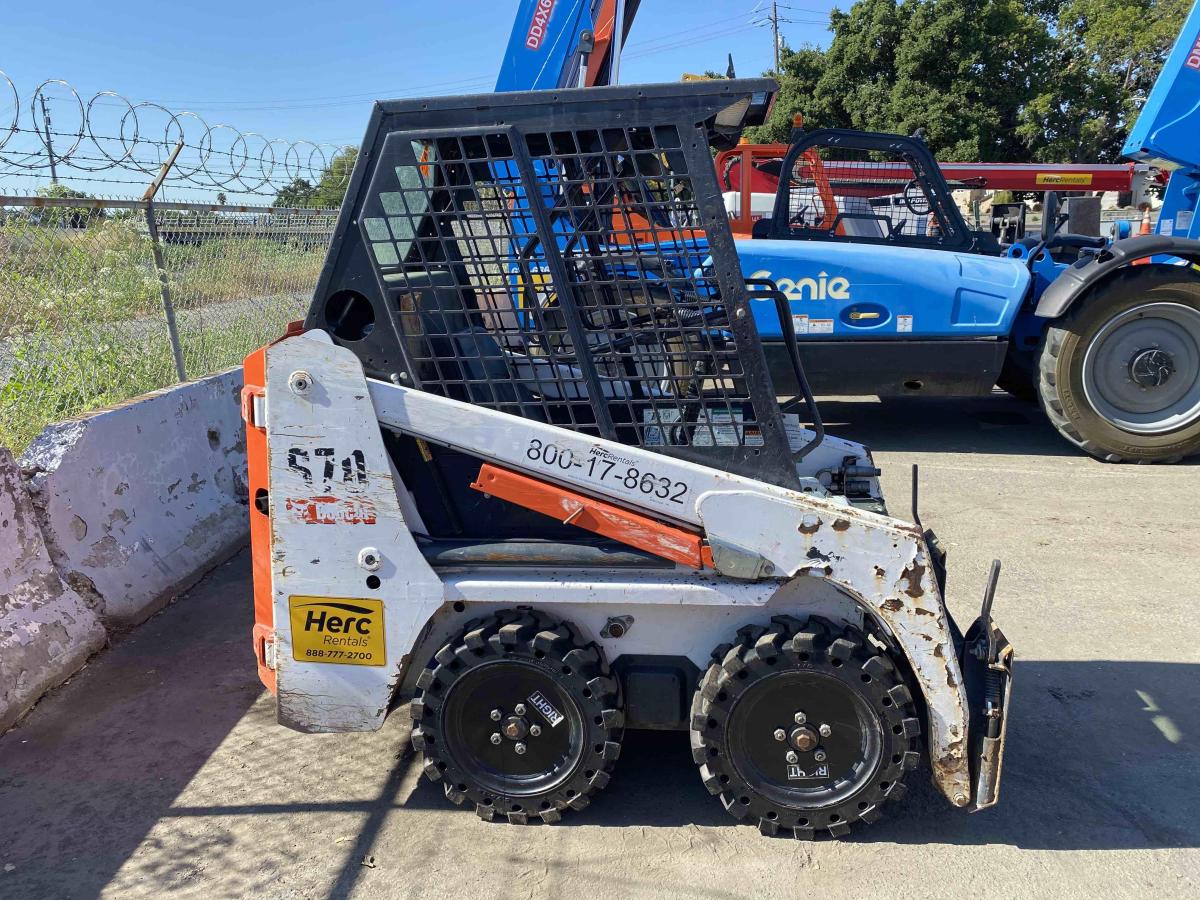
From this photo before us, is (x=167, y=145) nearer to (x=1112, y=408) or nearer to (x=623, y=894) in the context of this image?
(x=623, y=894)

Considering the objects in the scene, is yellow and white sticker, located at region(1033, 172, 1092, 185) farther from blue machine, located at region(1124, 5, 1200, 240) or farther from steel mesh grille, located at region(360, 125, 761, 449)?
steel mesh grille, located at region(360, 125, 761, 449)

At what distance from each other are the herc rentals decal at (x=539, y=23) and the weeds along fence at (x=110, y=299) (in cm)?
270

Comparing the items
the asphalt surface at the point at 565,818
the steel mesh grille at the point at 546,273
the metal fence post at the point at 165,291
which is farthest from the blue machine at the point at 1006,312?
the steel mesh grille at the point at 546,273

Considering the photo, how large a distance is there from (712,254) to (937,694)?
1.43 meters

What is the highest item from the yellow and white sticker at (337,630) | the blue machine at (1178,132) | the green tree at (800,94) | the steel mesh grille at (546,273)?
the green tree at (800,94)

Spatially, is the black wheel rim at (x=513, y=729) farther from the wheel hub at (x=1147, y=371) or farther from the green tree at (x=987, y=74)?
the green tree at (x=987, y=74)

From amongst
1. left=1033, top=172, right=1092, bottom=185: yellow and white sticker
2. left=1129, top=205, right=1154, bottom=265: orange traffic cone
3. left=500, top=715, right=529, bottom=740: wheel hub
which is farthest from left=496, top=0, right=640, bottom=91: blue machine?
left=1033, top=172, right=1092, bottom=185: yellow and white sticker

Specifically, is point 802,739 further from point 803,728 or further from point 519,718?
point 519,718

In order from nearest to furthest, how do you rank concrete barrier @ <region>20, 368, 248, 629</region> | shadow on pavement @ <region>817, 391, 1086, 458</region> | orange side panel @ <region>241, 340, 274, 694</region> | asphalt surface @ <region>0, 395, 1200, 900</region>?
1. asphalt surface @ <region>0, 395, 1200, 900</region>
2. orange side panel @ <region>241, 340, 274, 694</region>
3. concrete barrier @ <region>20, 368, 248, 629</region>
4. shadow on pavement @ <region>817, 391, 1086, 458</region>

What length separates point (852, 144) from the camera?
6.88m

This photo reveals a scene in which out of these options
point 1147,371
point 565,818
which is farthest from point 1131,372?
point 565,818

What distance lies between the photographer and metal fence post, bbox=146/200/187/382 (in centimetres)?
574

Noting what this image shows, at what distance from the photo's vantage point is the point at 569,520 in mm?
2635

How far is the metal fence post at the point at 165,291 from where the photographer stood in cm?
574
